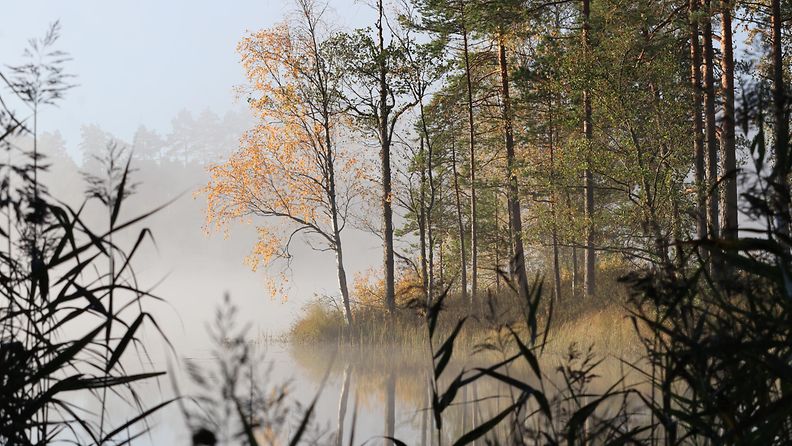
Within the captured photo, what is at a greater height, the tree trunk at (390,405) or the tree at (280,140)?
the tree at (280,140)

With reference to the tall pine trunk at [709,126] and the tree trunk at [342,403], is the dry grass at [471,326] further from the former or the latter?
the tall pine trunk at [709,126]

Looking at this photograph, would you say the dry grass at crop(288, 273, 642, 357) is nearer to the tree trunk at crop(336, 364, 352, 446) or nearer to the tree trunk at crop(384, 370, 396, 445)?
the tree trunk at crop(336, 364, 352, 446)

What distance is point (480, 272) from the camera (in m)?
37.7

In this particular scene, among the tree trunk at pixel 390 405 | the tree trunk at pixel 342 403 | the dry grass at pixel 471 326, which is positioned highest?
the dry grass at pixel 471 326

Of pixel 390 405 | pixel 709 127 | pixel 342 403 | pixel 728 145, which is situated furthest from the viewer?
pixel 709 127

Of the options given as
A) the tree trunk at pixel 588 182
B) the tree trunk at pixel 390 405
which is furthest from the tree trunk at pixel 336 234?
the tree trunk at pixel 390 405

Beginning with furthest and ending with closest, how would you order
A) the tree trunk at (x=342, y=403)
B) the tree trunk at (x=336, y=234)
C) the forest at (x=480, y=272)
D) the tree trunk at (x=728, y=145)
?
1. the tree trunk at (x=336, y=234)
2. the tree trunk at (x=728, y=145)
3. the tree trunk at (x=342, y=403)
4. the forest at (x=480, y=272)

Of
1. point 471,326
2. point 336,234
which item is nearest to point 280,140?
point 336,234

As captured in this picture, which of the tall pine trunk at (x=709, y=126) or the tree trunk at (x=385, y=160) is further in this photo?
the tree trunk at (x=385, y=160)

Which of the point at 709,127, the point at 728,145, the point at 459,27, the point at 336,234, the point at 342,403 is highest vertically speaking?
the point at 459,27

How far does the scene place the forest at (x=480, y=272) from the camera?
2.12m

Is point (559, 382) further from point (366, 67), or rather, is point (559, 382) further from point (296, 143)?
point (296, 143)

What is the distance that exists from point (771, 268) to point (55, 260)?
214 cm

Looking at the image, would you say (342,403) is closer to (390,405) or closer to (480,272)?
(390,405)
